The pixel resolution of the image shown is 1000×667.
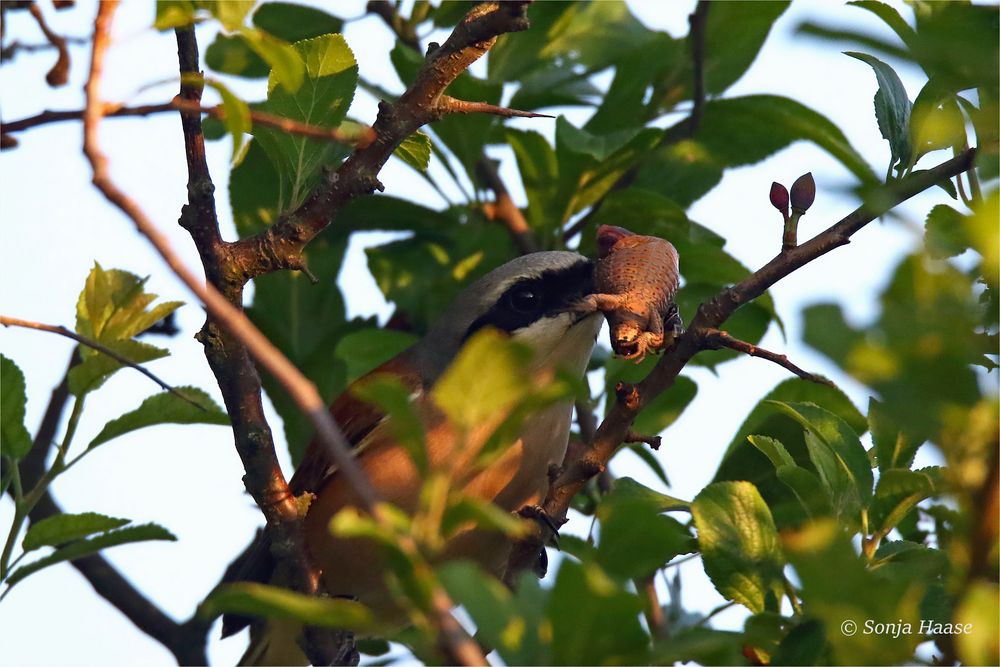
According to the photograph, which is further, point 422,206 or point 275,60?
point 422,206

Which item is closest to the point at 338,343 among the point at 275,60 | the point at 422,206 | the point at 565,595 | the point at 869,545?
the point at 422,206

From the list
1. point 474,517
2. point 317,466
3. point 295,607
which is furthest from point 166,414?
point 474,517

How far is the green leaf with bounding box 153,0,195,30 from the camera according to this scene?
7.01 ft

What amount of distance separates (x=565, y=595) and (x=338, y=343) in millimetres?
3567

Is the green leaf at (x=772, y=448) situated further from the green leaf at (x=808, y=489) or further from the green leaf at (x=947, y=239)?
the green leaf at (x=947, y=239)

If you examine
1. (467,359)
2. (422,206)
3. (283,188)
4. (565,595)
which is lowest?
(565,595)

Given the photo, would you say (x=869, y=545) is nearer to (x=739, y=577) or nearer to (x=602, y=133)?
(x=739, y=577)

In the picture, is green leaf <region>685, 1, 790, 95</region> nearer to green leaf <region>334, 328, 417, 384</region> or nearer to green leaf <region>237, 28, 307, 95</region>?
green leaf <region>334, 328, 417, 384</region>

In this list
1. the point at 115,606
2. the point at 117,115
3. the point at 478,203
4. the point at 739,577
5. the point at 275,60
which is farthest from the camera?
the point at 478,203

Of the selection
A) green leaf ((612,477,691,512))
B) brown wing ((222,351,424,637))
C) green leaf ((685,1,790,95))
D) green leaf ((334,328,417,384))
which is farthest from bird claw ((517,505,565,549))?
green leaf ((685,1,790,95))

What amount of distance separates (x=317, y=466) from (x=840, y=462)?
8.09ft

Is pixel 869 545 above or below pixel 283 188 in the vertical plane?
below

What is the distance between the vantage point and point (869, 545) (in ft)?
9.64

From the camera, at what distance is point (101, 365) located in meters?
3.77
